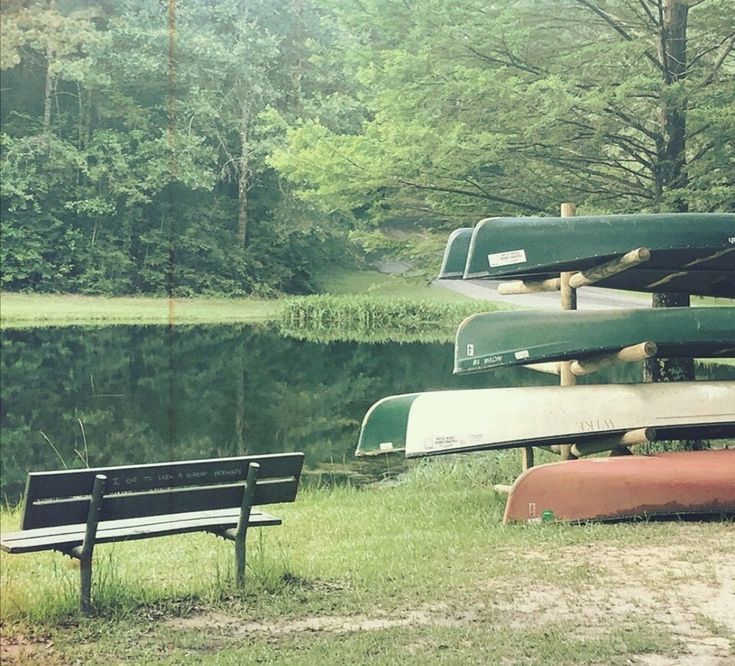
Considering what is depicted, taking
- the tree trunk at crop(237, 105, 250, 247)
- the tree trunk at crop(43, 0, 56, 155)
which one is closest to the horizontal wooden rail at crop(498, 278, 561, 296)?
the tree trunk at crop(237, 105, 250, 247)

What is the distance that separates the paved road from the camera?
15.4 feet

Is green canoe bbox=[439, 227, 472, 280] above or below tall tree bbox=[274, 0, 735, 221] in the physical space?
below

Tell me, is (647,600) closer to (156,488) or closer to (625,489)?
(625,489)

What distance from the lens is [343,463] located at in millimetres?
4363

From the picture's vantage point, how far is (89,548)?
2.90 meters

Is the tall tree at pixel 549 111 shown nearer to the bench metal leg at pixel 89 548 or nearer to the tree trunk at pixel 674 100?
the tree trunk at pixel 674 100

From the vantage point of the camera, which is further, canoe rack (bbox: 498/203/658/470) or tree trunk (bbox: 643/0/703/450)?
tree trunk (bbox: 643/0/703/450)

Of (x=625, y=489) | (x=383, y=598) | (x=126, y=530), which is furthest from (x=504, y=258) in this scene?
(x=126, y=530)

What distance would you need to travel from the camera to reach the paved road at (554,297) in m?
4.69

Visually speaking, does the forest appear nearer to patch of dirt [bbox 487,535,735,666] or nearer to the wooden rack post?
the wooden rack post

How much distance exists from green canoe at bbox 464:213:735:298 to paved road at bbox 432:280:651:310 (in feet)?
0.63

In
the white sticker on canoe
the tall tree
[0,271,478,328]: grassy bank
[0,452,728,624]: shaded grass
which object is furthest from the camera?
the tall tree

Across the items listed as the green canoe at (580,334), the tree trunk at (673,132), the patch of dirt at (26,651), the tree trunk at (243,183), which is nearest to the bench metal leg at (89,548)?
the patch of dirt at (26,651)

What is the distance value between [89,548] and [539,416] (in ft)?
6.82
